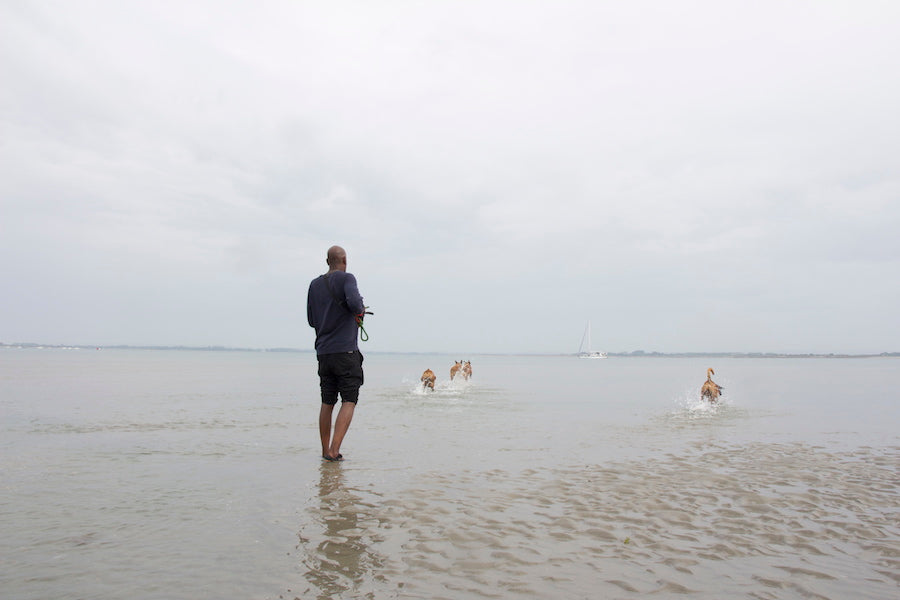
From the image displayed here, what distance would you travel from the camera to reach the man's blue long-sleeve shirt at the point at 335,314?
7129 millimetres

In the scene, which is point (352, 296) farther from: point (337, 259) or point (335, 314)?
point (337, 259)

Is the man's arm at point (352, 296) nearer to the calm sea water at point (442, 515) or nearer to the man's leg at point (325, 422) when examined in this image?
the man's leg at point (325, 422)

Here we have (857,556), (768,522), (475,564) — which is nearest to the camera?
(475,564)

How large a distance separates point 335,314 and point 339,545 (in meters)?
3.41

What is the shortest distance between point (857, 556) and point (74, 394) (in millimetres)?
22247

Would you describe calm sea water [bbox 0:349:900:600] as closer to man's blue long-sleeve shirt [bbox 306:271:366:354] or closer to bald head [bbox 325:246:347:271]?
man's blue long-sleeve shirt [bbox 306:271:366:354]

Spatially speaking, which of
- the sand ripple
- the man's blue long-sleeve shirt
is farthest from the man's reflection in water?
the man's blue long-sleeve shirt

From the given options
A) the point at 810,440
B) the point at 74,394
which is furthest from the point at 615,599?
the point at 74,394

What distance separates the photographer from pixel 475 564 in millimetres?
3963

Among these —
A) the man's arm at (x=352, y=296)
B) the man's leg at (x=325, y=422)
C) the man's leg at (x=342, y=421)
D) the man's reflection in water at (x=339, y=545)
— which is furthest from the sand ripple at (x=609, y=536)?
the man's arm at (x=352, y=296)

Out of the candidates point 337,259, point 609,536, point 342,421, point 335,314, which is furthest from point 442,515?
point 337,259

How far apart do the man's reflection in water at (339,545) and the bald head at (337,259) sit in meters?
2.82

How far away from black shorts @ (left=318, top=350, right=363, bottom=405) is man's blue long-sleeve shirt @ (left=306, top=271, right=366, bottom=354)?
0.29 feet

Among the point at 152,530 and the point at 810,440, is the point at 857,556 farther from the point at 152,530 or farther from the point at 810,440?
the point at 810,440
